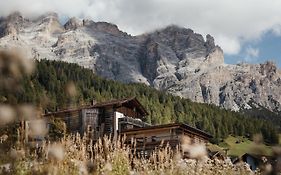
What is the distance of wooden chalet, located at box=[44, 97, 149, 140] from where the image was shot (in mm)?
49719

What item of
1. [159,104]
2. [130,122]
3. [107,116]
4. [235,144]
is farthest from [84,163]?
[159,104]

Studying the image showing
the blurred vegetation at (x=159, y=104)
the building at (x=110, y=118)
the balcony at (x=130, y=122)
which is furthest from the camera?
the blurred vegetation at (x=159, y=104)

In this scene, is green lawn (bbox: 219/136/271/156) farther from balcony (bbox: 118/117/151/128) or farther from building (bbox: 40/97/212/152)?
balcony (bbox: 118/117/151/128)

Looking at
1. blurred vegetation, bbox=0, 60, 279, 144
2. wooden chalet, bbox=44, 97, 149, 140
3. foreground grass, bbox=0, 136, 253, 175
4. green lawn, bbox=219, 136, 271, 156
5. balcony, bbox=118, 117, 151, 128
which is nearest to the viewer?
foreground grass, bbox=0, 136, 253, 175

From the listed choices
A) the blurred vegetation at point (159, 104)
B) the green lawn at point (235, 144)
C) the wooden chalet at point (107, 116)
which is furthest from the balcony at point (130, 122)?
the blurred vegetation at point (159, 104)

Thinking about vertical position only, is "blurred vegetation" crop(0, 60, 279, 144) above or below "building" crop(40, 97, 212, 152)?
above

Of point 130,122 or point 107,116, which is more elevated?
point 107,116

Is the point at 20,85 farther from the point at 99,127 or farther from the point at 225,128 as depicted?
the point at 225,128

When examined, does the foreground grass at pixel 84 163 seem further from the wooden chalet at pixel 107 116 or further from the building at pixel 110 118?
the wooden chalet at pixel 107 116

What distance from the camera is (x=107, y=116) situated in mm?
51156

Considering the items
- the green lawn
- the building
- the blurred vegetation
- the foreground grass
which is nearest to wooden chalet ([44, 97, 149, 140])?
the building

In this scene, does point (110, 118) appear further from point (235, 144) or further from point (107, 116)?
point (235, 144)

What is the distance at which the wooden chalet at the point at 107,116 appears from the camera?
49719 millimetres

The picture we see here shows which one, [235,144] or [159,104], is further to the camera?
[159,104]
